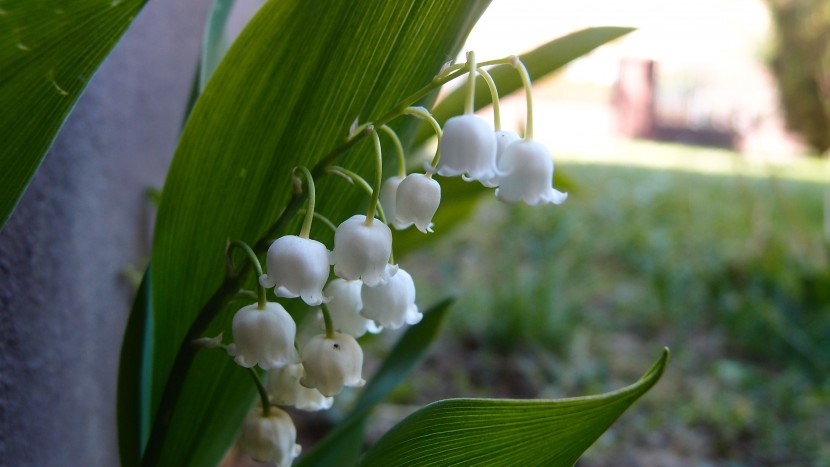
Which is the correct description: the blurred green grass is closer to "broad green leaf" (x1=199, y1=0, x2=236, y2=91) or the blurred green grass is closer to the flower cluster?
"broad green leaf" (x1=199, y1=0, x2=236, y2=91)

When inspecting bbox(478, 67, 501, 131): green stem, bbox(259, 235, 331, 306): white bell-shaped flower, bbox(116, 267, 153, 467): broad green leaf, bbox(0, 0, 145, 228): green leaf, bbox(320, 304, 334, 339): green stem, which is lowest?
bbox(116, 267, 153, 467): broad green leaf

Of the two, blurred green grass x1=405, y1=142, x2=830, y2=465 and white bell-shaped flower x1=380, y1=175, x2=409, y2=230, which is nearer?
white bell-shaped flower x1=380, y1=175, x2=409, y2=230

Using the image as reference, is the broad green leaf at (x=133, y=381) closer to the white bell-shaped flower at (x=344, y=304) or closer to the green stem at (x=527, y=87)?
the white bell-shaped flower at (x=344, y=304)

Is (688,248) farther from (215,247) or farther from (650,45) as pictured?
(650,45)

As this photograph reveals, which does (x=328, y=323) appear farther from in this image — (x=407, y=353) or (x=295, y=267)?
(x=407, y=353)

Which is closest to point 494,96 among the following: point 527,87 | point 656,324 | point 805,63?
point 527,87

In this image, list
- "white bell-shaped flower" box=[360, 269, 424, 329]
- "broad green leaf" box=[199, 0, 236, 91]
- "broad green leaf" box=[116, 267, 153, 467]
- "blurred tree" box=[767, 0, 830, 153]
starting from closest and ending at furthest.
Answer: "white bell-shaped flower" box=[360, 269, 424, 329], "broad green leaf" box=[116, 267, 153, 467], "broad green leaf" box=[199, 0, 236, 91], "blurred tree" box=[767, 0, 830, 153]

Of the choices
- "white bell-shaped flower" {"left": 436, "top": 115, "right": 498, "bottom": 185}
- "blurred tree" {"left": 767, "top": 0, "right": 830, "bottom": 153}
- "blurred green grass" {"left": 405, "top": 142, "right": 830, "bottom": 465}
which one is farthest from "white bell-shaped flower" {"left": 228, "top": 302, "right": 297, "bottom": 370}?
"blurred tree" {"left": 767, "top": 0, "right": 830, "bottom": 153}

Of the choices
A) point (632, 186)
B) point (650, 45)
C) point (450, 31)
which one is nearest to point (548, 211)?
point (632, 186)
